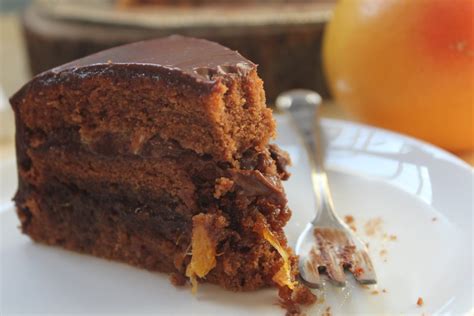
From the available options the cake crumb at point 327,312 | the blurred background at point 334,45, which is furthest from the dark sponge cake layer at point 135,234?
the blurred background at point 334,45

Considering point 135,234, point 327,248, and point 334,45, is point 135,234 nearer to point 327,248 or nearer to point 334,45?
point 327,248

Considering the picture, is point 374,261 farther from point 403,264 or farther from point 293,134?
point 293,134

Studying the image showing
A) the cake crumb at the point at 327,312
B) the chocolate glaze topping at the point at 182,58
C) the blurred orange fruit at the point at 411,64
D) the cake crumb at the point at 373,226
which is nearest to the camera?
the cake crumb at the point at 327,312

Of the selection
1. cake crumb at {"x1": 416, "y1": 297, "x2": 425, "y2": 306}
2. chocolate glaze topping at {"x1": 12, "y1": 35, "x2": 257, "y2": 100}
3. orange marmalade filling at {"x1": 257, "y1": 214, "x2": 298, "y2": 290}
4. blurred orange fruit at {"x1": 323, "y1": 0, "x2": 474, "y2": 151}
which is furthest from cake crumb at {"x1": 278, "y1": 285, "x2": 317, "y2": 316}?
blurred orange fruit at {"x1": 323, "y1": 0, "x2": 474, "y2": 151}

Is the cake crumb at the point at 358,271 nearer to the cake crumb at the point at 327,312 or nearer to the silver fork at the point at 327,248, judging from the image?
the silver fork at the point at 327,248

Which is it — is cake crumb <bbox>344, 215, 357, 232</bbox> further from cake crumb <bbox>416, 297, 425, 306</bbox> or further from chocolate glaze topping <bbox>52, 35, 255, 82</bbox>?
chocolate glaze topping <bbox>52, 35, 255, 82</bbox>

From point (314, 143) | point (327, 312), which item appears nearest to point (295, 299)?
point (327, 312)
